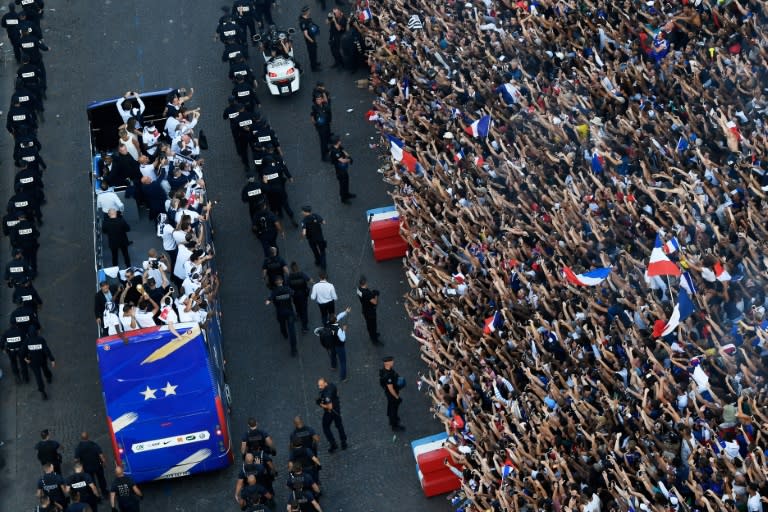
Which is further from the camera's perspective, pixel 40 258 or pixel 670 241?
pixel 40 258

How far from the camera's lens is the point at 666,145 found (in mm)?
30328

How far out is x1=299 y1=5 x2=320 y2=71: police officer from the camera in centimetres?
4088

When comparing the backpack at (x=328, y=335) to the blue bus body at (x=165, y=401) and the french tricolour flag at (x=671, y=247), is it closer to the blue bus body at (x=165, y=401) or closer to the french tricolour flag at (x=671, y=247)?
the blue bus body at (x=165, y=401)

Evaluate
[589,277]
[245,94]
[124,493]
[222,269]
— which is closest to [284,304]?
[222,269]

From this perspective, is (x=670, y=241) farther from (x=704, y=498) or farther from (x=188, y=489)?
(x=188, y=489)

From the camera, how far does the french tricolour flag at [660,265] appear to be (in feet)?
86.4

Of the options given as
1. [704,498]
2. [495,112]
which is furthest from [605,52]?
[704,498]

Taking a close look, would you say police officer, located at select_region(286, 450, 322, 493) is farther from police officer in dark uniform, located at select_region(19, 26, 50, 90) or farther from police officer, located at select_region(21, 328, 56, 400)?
police officer in dark uniform, located at select_region(19, 26, 50, 90)

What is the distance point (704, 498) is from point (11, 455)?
13.2 meters

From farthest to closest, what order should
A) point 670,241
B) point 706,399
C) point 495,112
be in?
point 495,112 → point 670,241 → point 706,399

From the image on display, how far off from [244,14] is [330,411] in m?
16.1

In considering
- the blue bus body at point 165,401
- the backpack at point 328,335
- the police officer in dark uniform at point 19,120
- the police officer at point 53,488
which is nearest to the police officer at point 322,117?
the police officer in dark uniform at point 19,120

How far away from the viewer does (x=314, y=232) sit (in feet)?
109

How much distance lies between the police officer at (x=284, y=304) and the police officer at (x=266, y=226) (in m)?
2.14
